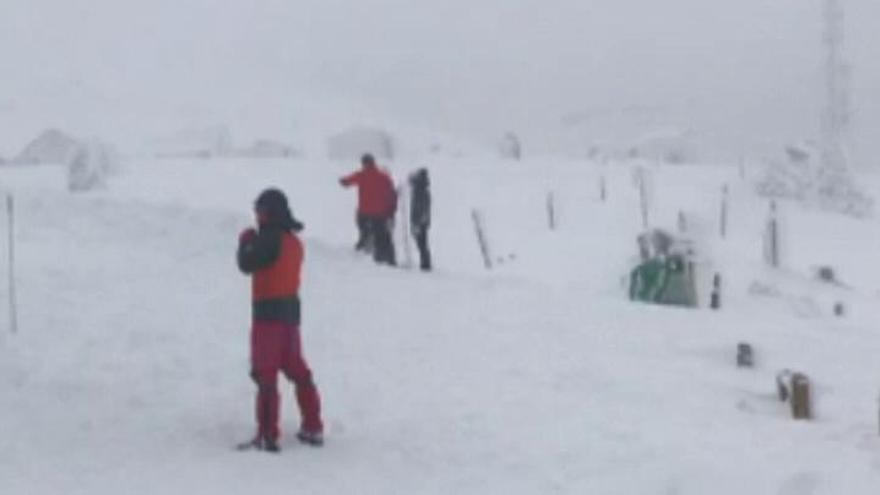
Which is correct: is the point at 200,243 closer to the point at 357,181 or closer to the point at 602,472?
the point at 357,181

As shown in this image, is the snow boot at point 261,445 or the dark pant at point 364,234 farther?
the dark pant at point 364,234

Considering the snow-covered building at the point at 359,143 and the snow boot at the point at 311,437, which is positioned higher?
the snow-covered building at the point at 359,143

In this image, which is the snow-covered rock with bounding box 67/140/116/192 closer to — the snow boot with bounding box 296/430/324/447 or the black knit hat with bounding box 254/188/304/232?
the snow boot with bounding box 296/430/324/447

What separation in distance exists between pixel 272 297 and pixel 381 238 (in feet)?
30.5

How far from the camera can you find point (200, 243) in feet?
60.3

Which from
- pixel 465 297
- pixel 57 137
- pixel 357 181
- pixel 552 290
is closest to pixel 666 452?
pixel 465 297

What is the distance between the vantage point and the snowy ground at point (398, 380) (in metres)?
9.84

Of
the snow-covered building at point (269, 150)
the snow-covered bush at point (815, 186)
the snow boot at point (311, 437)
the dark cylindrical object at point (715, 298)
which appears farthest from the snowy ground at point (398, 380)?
the snow-covered building at point (269, 150)

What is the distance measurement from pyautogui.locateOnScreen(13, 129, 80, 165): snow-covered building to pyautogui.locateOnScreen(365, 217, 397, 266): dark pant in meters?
27.1

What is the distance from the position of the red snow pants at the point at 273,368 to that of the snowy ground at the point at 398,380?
0.89 ft

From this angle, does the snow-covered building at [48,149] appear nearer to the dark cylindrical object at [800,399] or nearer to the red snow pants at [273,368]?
the dark cylindrical object at [800,399]

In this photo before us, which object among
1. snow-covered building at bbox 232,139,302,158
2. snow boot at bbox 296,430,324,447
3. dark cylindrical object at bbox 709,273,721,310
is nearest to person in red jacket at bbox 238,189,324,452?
snow boot at bbox 296,430,324,447

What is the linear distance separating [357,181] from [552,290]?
2518mm

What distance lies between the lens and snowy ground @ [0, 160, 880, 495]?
32.3 ft
